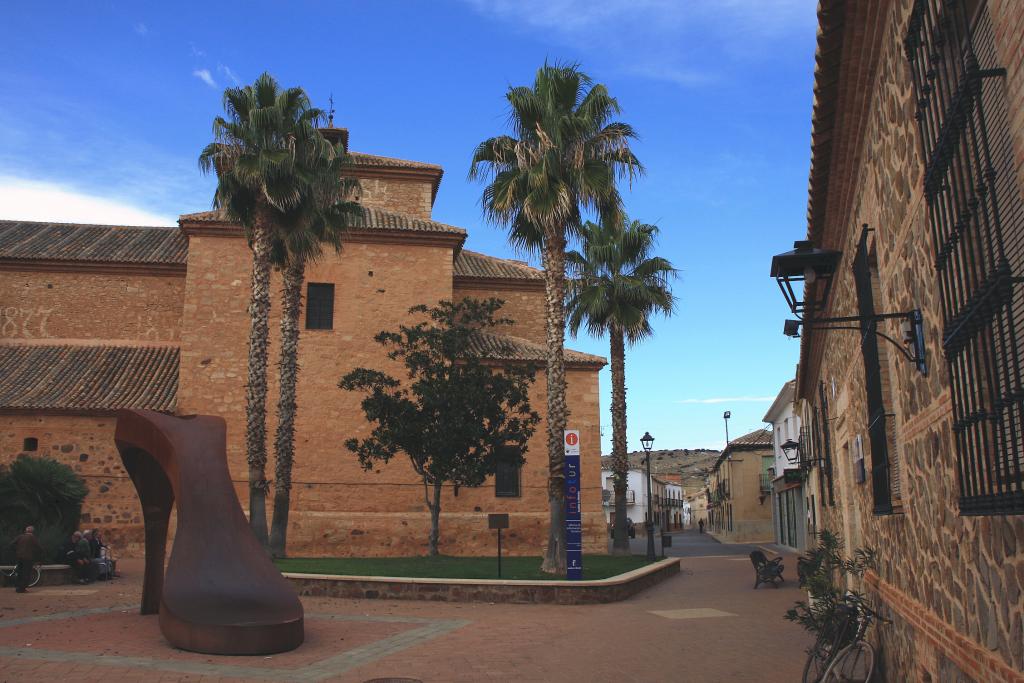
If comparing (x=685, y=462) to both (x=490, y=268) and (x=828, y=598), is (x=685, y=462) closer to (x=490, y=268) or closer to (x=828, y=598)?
(x=490, y=268)

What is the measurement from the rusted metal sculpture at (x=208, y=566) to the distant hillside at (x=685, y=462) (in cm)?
9187

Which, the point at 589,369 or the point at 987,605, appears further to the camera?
the point at 589,369

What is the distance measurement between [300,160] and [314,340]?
25.6 ft

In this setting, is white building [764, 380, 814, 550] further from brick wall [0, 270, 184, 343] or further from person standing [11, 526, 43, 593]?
brick wall [0, 270, 184, 343]

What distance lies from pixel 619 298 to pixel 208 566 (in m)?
18.6

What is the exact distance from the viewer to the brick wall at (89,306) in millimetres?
28469

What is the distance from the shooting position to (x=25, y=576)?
15641 mm

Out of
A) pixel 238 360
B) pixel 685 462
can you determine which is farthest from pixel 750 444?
pixel 685 462

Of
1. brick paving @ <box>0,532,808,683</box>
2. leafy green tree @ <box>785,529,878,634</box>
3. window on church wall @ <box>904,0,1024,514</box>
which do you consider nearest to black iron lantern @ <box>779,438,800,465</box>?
brick paving @ <box>0,532,808,683</box>

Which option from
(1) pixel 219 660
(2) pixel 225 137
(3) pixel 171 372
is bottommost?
(1) pixel 219 660

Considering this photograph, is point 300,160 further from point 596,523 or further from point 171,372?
point 596,523

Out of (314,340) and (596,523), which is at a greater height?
(314,340)

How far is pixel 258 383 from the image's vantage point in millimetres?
19547

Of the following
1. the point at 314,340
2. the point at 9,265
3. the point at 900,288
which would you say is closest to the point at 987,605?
the point at 900,288
